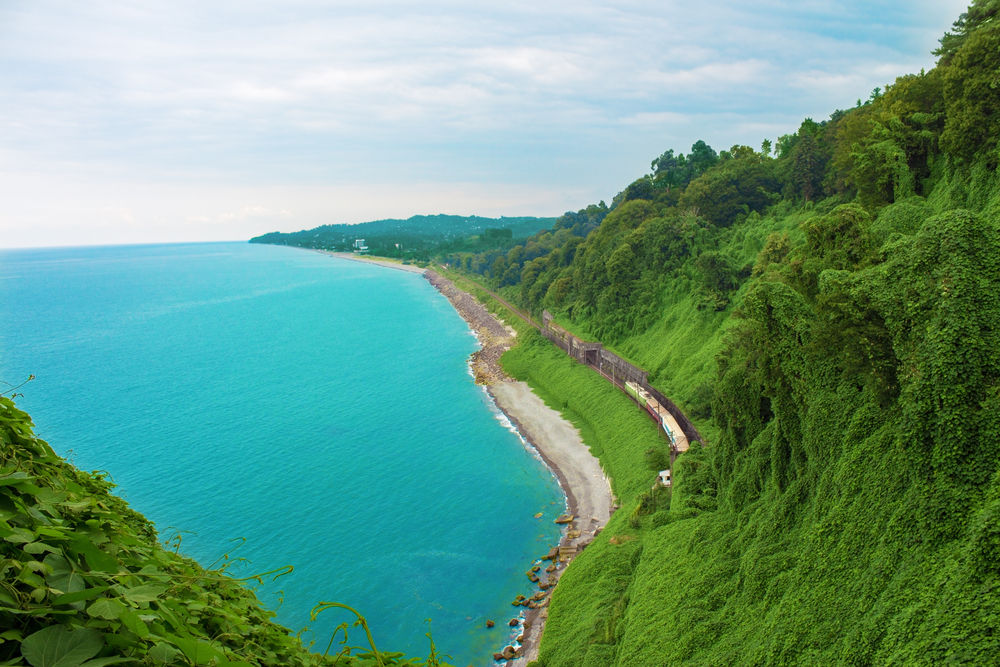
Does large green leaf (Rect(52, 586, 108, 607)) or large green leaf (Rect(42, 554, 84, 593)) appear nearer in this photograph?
large green leaf (Rect(52, 586, 108, 607))

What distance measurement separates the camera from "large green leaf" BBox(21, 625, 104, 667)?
2766mm

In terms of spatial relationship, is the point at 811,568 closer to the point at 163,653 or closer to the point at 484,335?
the point at 163,653

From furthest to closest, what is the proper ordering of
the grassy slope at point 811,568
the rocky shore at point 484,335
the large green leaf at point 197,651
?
the rocky shore at point 484,335 → the grassy slope at point 811,568 → the large green leaf at point 197,651

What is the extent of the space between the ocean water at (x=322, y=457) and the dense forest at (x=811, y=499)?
7153 millimetres

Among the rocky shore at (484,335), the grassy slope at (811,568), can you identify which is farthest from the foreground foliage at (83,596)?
the rocky shore at (484,335)

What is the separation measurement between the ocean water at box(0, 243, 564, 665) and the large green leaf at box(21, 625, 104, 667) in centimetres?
1945

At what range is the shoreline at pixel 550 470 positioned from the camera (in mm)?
26497

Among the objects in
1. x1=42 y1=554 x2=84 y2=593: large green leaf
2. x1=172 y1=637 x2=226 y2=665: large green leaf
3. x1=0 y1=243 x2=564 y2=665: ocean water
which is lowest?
x1=0 y1=243 x2=564 y2=665: ocean water

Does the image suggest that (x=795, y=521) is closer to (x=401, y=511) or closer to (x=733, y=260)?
(x=401, y=511)

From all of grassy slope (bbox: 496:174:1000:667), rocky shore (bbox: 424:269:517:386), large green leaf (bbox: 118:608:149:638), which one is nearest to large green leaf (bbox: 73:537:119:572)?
large green leaf (bbox: 118:608:149:638)

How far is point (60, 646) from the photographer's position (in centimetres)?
288

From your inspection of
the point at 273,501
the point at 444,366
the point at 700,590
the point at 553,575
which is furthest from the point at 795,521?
the point at 444,366

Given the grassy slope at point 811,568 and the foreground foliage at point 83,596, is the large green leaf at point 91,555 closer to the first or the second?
the foreground foliage at point 83,596

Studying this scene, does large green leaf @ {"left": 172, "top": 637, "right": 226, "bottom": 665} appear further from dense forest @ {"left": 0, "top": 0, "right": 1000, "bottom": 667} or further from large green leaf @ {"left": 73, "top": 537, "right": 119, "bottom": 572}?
large green leaf @ {"left": 73, "top": 537, "right": 119, "bottom": 572}
